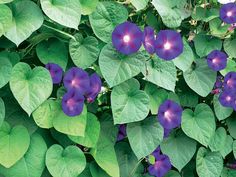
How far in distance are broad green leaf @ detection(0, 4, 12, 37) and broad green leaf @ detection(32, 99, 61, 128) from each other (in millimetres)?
283

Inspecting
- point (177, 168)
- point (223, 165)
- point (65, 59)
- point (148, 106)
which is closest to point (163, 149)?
point (177, 168)

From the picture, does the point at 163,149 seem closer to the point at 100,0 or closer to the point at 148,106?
the point at 148,106

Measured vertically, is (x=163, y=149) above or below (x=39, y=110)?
below

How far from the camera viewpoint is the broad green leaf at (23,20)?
152 cm

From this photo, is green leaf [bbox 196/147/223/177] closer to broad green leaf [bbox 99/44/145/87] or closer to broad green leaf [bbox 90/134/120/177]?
broad green leaf [bbox 90/134/120/177]

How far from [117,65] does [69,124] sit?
259 millimetres

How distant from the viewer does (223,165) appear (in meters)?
2.27

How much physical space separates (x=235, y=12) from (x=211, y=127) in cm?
46

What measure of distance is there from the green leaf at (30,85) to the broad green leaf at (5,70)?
0.01 metres

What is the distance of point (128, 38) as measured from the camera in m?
1.69

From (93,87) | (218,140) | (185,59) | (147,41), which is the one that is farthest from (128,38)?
(218,140)

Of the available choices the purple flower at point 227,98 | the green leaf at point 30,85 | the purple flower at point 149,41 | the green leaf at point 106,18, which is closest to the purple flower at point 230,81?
the purple flower at point 227,98

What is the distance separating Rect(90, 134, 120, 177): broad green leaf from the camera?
5.87 ft

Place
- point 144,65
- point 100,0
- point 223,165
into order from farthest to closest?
point 223,165 < point 100,0 < point 144,65
